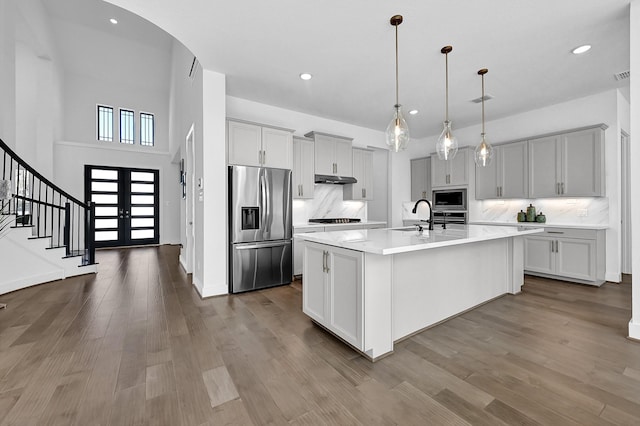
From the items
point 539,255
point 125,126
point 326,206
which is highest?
point 125,126

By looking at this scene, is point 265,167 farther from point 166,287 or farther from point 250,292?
point 166,287

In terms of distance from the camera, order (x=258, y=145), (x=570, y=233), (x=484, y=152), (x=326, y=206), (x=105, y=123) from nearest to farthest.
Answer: (x=484, y=152) → (x=258, y=145) → (x=570, y=233) → (x=326, y=206) → (x=105, y=123)

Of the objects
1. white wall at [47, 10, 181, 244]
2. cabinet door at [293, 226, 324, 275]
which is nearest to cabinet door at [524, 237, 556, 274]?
cabinet door at [293, 226, 324, 275]

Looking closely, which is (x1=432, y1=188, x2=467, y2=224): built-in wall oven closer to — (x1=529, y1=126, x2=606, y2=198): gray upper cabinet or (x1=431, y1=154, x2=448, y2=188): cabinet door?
(x1=431, y1=154, x2=448, y2=188): cabinet door

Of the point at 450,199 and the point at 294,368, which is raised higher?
the point at 450,199

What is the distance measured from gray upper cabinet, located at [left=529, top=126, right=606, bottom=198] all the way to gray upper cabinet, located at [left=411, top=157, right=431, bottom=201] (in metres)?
1.98

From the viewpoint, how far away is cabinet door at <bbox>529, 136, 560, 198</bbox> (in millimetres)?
4523

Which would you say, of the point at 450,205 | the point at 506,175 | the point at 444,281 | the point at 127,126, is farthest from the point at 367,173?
the point at 127,126

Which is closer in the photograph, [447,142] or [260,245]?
[447,142]

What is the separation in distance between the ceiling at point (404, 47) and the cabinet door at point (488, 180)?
3.22ft

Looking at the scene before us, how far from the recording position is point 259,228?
396cm

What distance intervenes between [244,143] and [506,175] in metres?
4.64

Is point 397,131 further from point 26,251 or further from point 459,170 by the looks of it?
point 26,251

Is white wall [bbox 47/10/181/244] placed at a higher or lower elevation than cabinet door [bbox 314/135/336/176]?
higher
